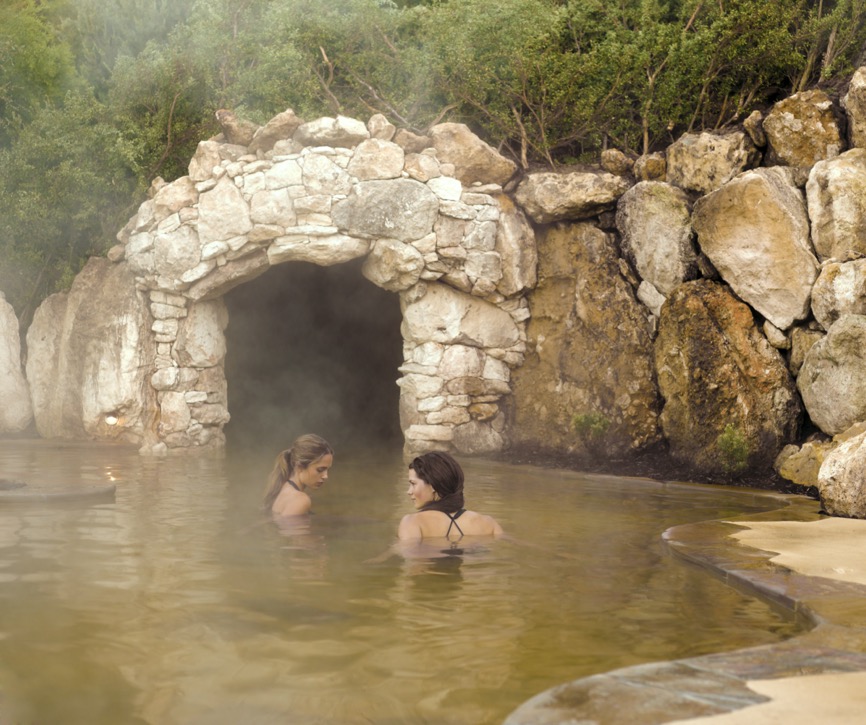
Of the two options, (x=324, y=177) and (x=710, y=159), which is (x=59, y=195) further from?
(x=710, y=159)

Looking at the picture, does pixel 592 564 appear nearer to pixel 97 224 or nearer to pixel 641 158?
pixel 641 158

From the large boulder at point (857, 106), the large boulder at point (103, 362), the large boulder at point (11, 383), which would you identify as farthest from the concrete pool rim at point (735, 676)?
the large boulder at point (11, 383)

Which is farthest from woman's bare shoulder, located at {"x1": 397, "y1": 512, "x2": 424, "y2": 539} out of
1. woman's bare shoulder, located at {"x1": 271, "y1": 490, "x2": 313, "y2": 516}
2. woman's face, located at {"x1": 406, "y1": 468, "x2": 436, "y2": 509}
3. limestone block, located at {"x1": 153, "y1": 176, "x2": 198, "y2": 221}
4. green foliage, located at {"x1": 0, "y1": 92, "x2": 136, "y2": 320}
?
green foliage, located at {"x1": 0, "y1": 92, "x2": 136, "y2": 320}

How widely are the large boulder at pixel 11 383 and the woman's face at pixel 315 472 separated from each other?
31.5 feet

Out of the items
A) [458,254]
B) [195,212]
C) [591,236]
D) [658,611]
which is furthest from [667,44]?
[658,611]

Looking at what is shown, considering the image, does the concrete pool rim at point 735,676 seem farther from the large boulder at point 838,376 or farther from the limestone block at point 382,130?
the limestone block at point 382,130

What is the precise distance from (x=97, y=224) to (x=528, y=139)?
723 centimetres

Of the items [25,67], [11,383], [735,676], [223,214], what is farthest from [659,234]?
[25,67]

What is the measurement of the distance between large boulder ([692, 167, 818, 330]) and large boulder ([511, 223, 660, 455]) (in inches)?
58.1

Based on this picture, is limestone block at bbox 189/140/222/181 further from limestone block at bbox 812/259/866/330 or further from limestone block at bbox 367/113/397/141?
limestone block at bbox 812/259/866/330

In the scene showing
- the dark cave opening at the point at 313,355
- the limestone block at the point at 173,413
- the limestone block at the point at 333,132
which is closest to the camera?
the limestone block at the point at 333,132

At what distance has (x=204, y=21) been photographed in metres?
19.8

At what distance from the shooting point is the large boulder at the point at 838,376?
33.6 feet

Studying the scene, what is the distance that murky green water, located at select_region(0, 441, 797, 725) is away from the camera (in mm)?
3924
